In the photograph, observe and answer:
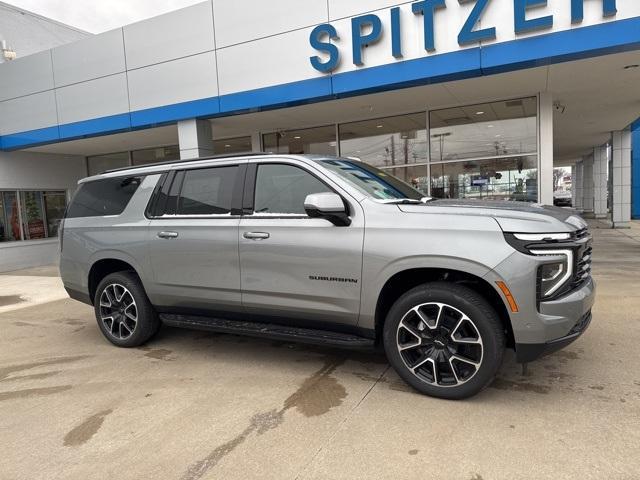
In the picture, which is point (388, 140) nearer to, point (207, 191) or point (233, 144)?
point (233, 144)

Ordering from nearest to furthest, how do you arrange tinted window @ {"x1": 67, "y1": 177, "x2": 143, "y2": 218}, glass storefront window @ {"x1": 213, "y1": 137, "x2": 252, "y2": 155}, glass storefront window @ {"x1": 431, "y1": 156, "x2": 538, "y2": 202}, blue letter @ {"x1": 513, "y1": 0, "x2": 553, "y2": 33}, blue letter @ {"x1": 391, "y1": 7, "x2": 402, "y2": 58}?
tinted window @ {"x1": 67, "y1": 177, "x2": 143, "y2": 218}
blue letter @ {"x1": 513, "y1": 0, "x2": 553, "y2": 33}
blue letter @ {"x1": 391, "y1": 7, "x2": 402, "y2": 58}
glass storefront window @ {"x1": 431, "y1": 156, "x2": 538, "y2": 202}
glass storefront window @ {"x1": 213, "y1": 137, "x2": 252, "y2": 155}

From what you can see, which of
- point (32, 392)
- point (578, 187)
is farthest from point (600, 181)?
point (32, 392)

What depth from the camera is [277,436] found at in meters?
3.21

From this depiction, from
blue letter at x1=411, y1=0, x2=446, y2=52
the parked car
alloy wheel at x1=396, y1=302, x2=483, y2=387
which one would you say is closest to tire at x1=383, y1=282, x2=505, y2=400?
alloy wheel at x1=396, y1=302, x2=483, y2=387

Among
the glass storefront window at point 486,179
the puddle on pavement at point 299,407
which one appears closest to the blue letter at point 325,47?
the glass storefront window at point 486,179

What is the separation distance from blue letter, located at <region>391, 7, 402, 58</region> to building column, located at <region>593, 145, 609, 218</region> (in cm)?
2053

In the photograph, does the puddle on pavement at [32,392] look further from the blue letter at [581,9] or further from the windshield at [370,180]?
the blue letter at [581,9]

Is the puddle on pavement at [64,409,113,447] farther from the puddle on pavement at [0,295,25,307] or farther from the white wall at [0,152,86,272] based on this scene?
A: the white wall at [0,152,86,272]

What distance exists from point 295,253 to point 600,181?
85.1ft

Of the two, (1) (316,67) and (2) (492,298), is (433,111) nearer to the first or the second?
(1) (316,67)

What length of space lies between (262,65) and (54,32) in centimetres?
1250

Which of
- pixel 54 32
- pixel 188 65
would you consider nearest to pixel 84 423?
pixel 188 65

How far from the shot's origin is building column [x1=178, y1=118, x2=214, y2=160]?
11234 millimetres

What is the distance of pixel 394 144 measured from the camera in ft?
40.9
